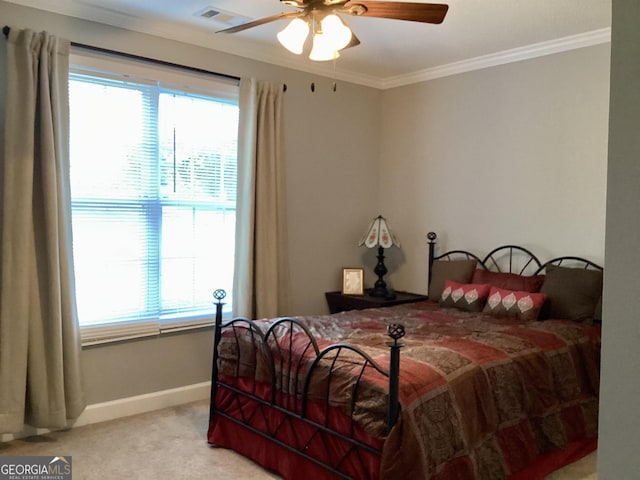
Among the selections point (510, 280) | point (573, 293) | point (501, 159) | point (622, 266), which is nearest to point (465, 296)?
point (510, 280)

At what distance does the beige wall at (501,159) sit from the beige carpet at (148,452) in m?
1.64

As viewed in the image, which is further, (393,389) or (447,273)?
(447,273)

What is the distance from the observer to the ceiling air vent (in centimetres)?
333

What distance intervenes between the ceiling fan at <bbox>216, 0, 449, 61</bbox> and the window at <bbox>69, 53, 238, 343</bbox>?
1.46m

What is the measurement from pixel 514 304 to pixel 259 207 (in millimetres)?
1889

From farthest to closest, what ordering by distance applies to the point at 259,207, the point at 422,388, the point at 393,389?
the point at 259,207 → the point at 422,388 → the point at 393,389

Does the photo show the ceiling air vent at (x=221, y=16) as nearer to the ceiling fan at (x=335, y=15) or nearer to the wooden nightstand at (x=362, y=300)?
the ceiling fan at (x=335, y=15)

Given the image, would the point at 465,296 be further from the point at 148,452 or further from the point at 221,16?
the point at 221,16

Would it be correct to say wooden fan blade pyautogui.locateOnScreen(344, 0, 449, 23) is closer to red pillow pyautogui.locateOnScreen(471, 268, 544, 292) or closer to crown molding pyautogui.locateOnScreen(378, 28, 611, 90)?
crown molding pyautogui.locateOnScreen(378, 28, 611, 90)

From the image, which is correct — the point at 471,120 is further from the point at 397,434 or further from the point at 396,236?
the point at 397,434

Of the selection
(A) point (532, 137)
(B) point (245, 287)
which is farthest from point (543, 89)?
(B) point (245, 287)

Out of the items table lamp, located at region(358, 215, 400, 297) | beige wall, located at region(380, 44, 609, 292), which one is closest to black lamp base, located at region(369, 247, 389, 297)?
table lamp, located at region(358, 215, 400, 297)

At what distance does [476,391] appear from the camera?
246 centimetres

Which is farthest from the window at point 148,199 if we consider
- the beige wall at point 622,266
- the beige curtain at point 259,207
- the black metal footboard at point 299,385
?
the beige wall at point 622,266
